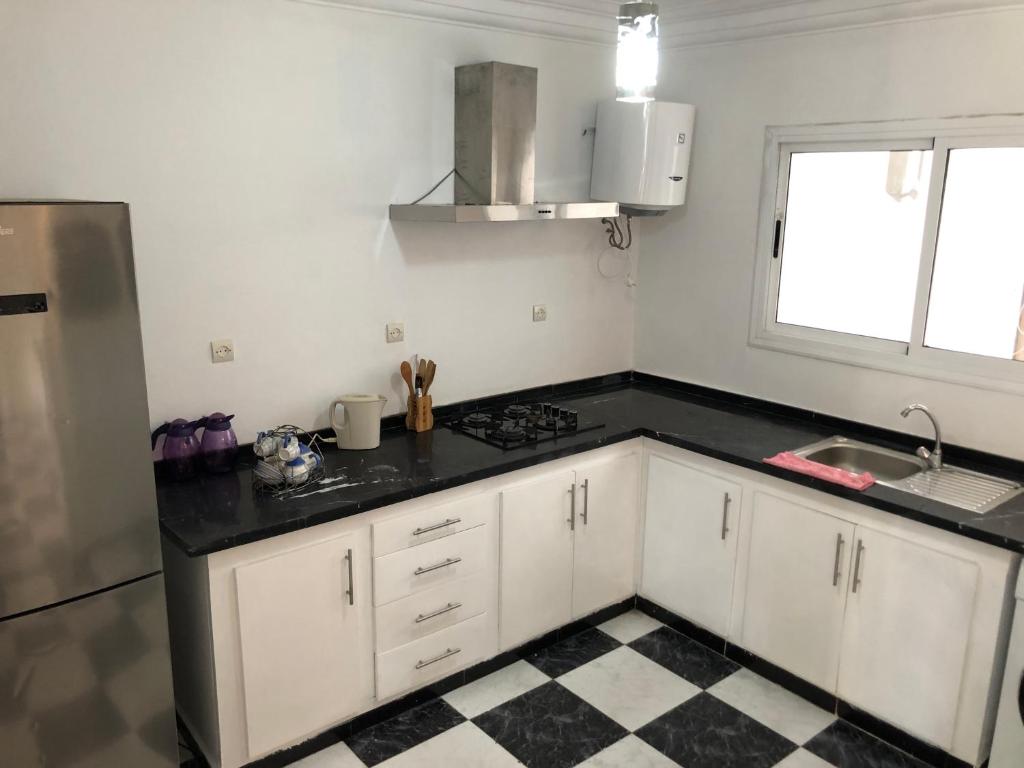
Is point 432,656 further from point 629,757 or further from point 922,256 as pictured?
point 922,256

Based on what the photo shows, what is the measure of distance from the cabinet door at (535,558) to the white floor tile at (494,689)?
10 cm

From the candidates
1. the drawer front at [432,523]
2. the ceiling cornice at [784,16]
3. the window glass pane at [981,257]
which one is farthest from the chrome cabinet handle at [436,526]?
the ceiling cornice at [784,16]

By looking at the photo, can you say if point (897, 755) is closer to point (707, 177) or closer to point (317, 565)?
point (317, 565)

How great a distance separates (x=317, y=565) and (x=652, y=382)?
2.14 meters

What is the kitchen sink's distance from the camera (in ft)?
8.70

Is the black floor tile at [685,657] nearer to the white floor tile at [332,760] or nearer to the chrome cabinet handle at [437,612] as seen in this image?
the chrome cabinet handle at [437,612]

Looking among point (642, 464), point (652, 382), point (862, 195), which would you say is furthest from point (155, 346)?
point (862, 195)

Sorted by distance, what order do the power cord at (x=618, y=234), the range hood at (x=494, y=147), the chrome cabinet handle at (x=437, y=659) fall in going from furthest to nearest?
the power cord at (x=618, y=234) < the range hood at (x=494, y=147) < the chrome cabinet handle at (x=437, y=659)

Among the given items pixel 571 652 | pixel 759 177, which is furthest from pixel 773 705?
pixel 759 177

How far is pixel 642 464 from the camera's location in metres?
3.40

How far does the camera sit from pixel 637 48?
1.88 meters

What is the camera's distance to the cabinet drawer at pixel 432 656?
2.74 meters

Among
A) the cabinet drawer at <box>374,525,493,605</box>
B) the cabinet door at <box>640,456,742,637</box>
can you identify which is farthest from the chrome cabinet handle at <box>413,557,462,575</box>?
the cabinet door at <box>640,456,742,637</box>

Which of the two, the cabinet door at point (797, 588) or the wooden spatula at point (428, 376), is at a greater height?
the wooden spatula at point (428, 376)
